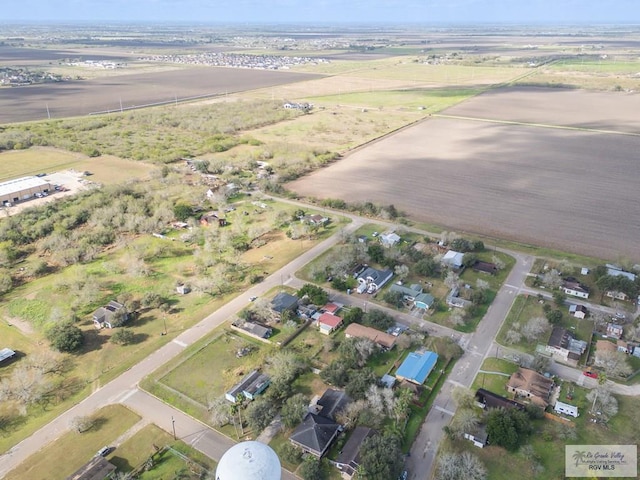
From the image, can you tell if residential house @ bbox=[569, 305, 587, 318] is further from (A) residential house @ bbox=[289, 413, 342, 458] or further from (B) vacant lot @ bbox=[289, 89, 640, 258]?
(A) residential house @ bbox=[289, 413, 342, 458]

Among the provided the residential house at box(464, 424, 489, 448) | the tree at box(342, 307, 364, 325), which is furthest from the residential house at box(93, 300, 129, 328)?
the residential house at box(464, 424, 489, 448)

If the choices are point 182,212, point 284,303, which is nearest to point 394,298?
point 284,303

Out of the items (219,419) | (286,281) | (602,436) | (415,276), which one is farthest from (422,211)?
(219,419)

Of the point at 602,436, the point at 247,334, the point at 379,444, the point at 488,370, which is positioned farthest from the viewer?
the point at 247,334

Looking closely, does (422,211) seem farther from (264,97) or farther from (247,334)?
(264,97)

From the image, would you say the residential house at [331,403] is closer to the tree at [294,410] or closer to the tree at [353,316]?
the tree at [294,410]

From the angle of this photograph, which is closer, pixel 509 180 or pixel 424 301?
pixel 424 301

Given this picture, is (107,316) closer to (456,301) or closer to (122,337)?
(122,337)
